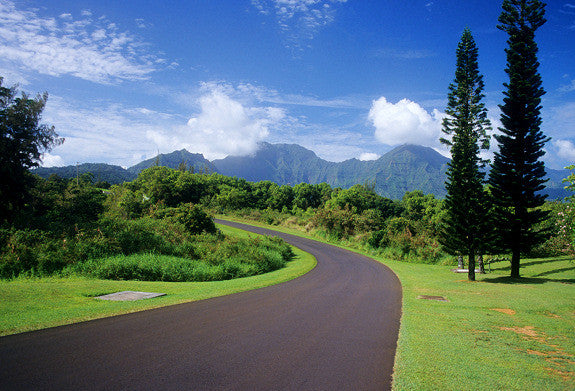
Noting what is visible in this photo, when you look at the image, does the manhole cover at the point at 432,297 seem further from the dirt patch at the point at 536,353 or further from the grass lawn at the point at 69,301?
the grass lawn at the point at 69,301

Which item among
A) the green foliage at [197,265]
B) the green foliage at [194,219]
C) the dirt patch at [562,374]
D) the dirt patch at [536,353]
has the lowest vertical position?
the green foliage at [197,265]

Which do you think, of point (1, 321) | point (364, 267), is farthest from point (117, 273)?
point (364, 267)

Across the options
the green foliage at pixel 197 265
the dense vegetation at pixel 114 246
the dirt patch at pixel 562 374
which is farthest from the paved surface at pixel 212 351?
the dense vegetation at pixel 114 246

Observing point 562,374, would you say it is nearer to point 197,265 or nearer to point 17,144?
point 197,265

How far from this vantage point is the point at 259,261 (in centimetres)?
1925

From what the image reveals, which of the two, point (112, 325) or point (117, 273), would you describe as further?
point (117, 273)

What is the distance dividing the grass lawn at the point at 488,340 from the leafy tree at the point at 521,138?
17.7 ft

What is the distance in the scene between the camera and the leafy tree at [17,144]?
666 inches

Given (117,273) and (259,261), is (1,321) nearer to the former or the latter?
(117,273)

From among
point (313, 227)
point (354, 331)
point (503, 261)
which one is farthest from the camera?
point (313, 227)

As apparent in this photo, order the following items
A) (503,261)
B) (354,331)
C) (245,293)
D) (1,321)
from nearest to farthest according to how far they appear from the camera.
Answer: (1,321), (354,331), (245,293), (503,261)

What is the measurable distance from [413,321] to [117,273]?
1203 centimetres

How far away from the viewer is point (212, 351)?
17.8 feet

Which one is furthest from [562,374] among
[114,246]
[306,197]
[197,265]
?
[306,197]
